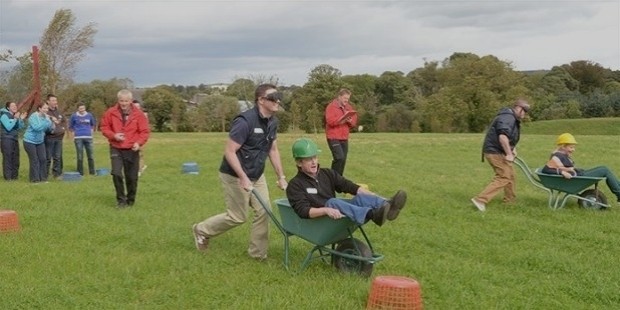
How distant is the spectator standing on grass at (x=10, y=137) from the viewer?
13531 millimetres

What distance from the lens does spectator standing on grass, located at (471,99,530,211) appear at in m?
10.1

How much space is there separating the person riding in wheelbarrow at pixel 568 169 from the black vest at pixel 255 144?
16.8ft

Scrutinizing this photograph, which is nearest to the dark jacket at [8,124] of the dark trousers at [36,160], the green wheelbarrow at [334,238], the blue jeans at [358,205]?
the dark trousers at [36,160]

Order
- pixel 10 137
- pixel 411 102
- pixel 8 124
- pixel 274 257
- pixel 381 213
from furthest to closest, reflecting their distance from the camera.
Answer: pixel 411 102 < pixel 10 137 < pixel 8 124 < pixel 274 257 < pixel 381 213

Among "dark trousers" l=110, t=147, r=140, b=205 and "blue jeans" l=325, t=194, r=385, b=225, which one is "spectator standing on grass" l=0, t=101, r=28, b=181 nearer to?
"dark trousers" l=110, t=147, r=140, b=205

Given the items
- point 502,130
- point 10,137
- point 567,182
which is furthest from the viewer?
point 10,137

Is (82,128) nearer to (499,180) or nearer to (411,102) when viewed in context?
(499,180)

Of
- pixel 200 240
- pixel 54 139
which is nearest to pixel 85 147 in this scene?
pixel 54 139

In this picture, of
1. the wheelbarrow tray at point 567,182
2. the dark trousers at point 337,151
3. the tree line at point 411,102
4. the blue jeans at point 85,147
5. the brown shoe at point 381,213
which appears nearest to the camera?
the brown shoe at point 381,213

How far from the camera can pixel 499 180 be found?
10211mm

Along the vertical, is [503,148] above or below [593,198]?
above

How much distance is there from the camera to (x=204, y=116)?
61.1m

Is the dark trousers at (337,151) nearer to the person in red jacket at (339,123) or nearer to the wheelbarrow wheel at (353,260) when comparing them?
the person in red jacket at (339,123)

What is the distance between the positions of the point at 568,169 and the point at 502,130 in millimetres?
1117
